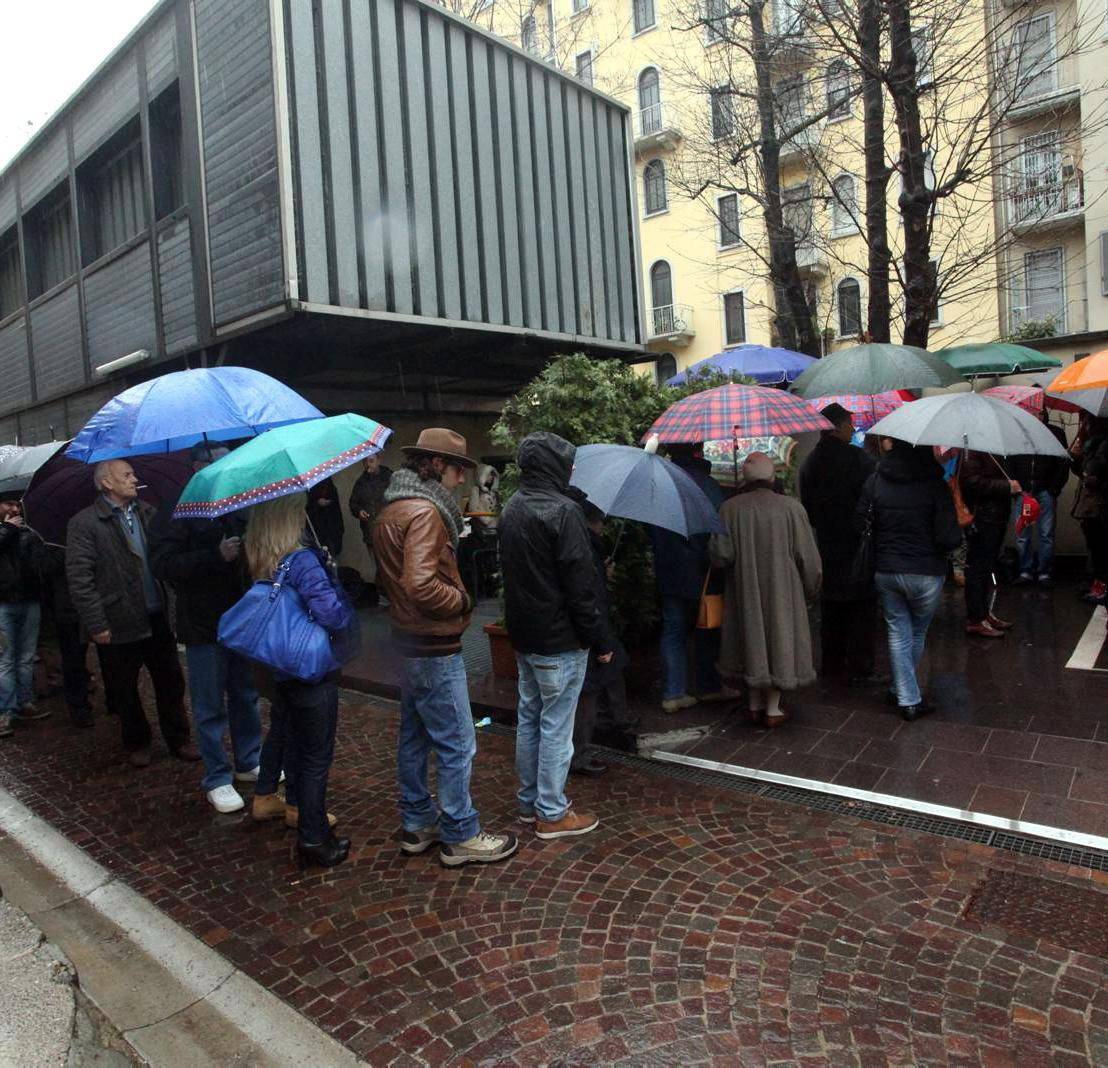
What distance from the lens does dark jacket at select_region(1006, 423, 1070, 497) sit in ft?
26.5

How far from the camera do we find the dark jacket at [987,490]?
6.86 meters

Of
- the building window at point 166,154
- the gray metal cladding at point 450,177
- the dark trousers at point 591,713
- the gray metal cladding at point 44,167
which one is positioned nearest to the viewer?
the dark trousers at point 591,713

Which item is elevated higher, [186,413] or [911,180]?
[911,180]

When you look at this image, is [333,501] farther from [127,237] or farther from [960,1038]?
[960,1038]

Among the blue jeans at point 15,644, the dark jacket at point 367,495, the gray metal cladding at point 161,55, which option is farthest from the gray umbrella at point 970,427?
the gray metal cladding at point 161,55

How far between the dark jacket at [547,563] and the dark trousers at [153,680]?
104 inches

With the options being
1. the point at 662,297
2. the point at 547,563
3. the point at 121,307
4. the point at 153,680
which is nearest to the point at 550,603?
the point at 547,563

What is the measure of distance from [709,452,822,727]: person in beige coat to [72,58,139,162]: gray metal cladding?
27.9 ft

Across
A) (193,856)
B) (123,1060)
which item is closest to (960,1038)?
(123,1060)

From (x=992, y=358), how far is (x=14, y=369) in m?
Result: 14.2

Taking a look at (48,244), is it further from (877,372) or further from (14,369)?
(877,372)

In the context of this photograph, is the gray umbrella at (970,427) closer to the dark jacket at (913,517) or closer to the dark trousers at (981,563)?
the dark jacket at (913,517)

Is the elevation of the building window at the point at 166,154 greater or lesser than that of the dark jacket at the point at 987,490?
greater

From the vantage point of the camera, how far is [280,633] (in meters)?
3.48
